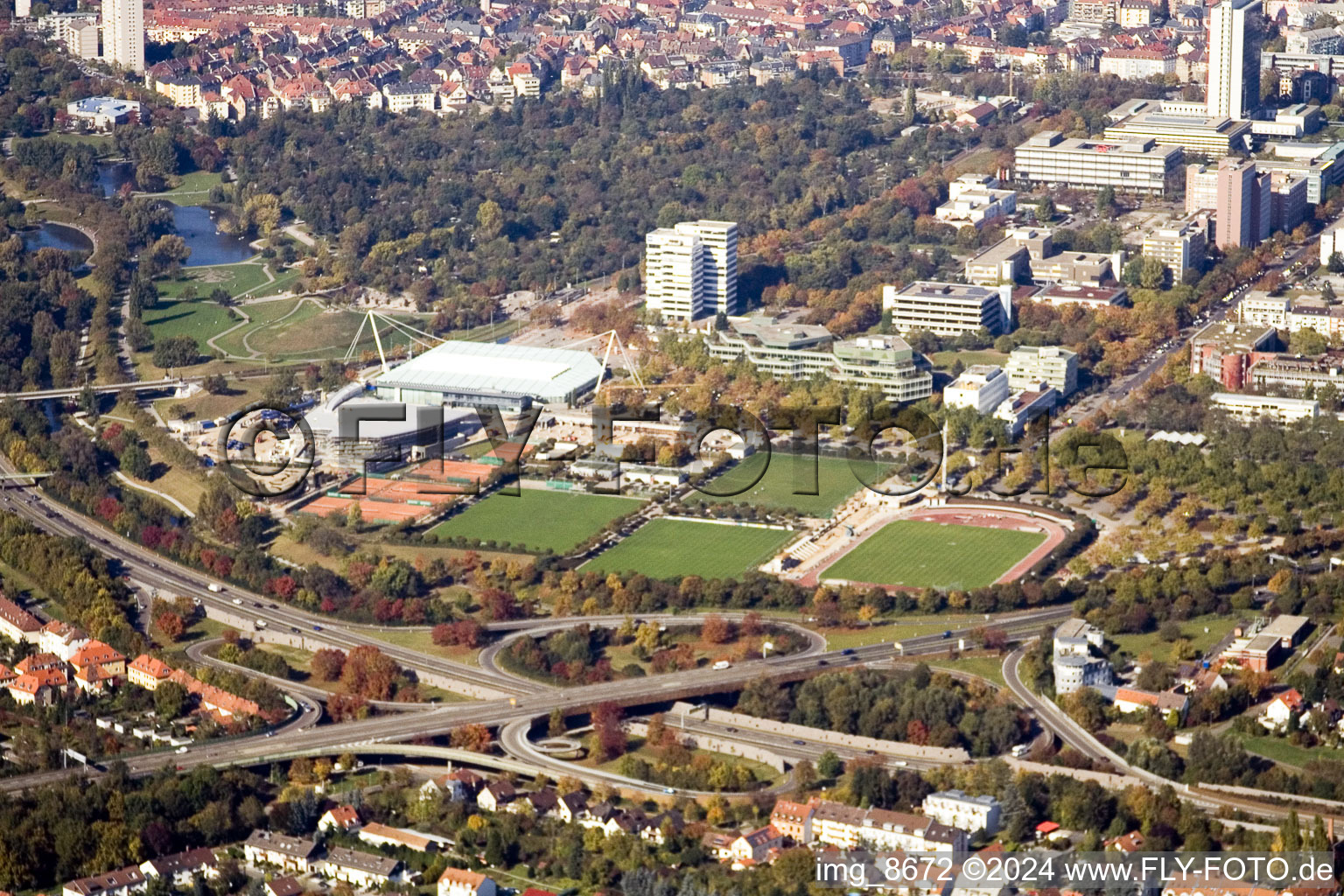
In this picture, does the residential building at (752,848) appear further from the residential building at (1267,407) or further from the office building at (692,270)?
the office building at (692,270)

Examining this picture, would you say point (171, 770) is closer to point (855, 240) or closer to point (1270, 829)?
point (1270, 829)

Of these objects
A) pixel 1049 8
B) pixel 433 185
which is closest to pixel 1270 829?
pixel 433 185

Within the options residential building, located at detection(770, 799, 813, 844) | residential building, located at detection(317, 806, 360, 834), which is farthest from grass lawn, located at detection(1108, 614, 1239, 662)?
residential building, located at detection(317, 806, 360, 834)

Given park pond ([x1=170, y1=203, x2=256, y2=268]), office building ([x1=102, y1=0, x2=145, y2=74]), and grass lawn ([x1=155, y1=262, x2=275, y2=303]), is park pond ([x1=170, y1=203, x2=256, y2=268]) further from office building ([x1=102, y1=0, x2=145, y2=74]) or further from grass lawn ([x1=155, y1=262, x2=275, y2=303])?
office building ([x1=102, y1=0, x2=145, y2=74])

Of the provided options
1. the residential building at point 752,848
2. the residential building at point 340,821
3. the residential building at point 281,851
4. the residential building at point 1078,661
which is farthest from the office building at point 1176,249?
the residential building at point 281,851

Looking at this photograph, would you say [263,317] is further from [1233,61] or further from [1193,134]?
[1233,61]
